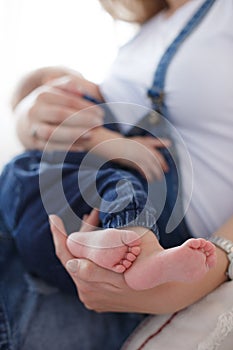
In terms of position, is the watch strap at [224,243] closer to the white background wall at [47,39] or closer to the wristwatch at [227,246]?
the wristwatch at [227,246]

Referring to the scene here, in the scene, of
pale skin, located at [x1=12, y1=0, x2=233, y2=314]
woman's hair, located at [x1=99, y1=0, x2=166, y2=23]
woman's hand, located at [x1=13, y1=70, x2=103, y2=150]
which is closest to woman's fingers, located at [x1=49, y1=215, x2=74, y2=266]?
pale skin, located at [x1=12, y1=0, x2=233, y2=314]

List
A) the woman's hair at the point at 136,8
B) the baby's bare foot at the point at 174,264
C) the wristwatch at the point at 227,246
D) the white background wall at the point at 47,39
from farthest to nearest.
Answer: the white background wall at the point at 47,39 → the woman's hair at the point at 136,8 → the wristwatch at the point at 227,246 → the baby's bare foot at the point at 174,264

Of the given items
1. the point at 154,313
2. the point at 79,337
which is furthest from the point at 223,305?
the point at 79,337

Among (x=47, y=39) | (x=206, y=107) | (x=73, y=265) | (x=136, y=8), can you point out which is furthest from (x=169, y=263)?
(x=47, y=39)

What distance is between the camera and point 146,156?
0.49 metres

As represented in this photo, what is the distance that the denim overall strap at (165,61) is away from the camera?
558 millimetres

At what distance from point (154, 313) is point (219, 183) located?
0.48 feet

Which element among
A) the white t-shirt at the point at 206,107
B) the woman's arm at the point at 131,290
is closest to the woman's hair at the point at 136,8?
the white t-shirt at the point at 206,107

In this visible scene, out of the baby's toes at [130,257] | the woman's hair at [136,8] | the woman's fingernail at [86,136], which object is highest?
the woman's hair at [136,8]

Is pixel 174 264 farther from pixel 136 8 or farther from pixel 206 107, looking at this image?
pixel 136 8

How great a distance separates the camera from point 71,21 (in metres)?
0.90

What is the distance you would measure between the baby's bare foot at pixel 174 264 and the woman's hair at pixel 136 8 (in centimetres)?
45

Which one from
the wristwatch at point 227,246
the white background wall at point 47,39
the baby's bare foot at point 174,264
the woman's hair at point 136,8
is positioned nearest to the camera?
the baby's bare foot at point 174,264

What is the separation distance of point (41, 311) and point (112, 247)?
0.69ft
